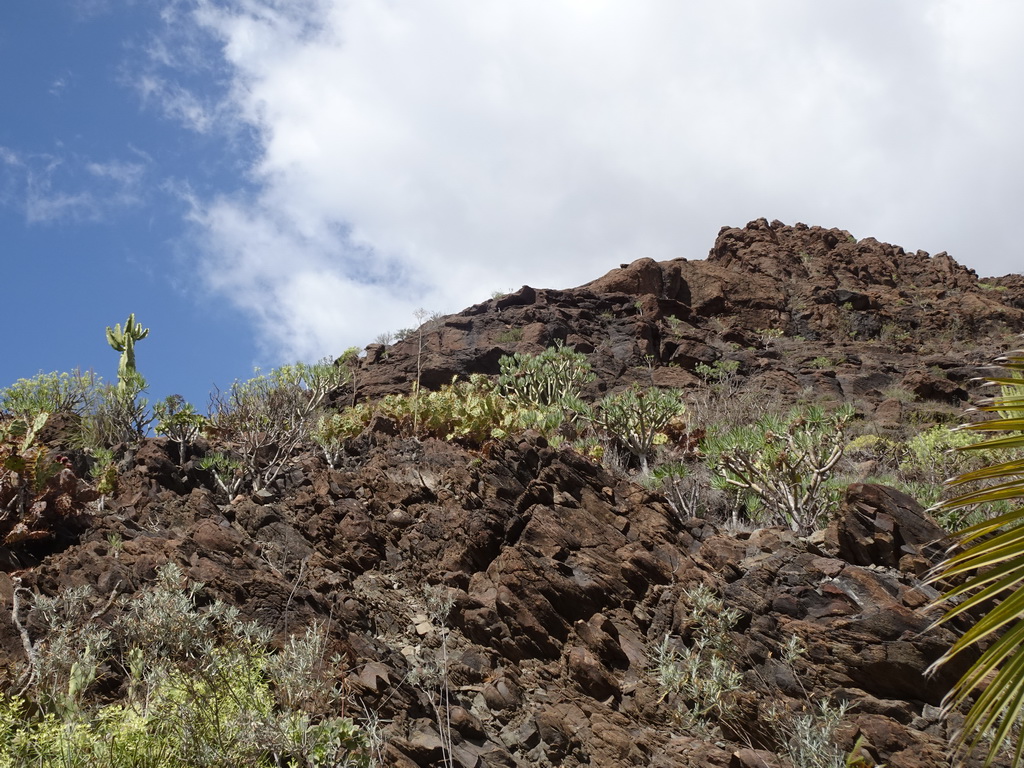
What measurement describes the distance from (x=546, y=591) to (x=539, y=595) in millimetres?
133

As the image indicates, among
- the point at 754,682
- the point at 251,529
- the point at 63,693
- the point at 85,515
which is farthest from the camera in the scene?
the point at 251,529

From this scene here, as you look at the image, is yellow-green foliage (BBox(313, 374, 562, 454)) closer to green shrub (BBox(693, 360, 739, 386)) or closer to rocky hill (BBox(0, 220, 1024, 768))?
rocky hill (BBox(0, 220, 1024, 768))

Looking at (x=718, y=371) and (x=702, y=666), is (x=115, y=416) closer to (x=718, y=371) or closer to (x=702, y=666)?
(x=702, y=666)

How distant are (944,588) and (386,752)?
599 centimetres

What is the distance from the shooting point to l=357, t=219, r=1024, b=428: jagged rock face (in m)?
23.8

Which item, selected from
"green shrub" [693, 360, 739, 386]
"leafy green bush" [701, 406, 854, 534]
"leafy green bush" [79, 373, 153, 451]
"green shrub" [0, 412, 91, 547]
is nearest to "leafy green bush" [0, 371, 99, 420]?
"leafy green bush" [79, 373, 153, 451]

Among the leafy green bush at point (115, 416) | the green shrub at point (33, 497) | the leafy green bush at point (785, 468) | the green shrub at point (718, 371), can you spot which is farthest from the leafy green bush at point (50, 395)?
the green shrub at point (718, 371)

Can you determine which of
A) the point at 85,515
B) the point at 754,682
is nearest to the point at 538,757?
the point at 754,682

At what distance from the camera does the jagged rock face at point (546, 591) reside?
19.9 ft

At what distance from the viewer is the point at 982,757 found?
585cm

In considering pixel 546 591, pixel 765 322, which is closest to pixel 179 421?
pixel 546 591

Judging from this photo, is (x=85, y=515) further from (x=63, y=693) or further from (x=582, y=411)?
(x=582, y=411)

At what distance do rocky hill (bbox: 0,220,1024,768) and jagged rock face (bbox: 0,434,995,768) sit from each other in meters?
0.02

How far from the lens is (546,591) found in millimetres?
7715
